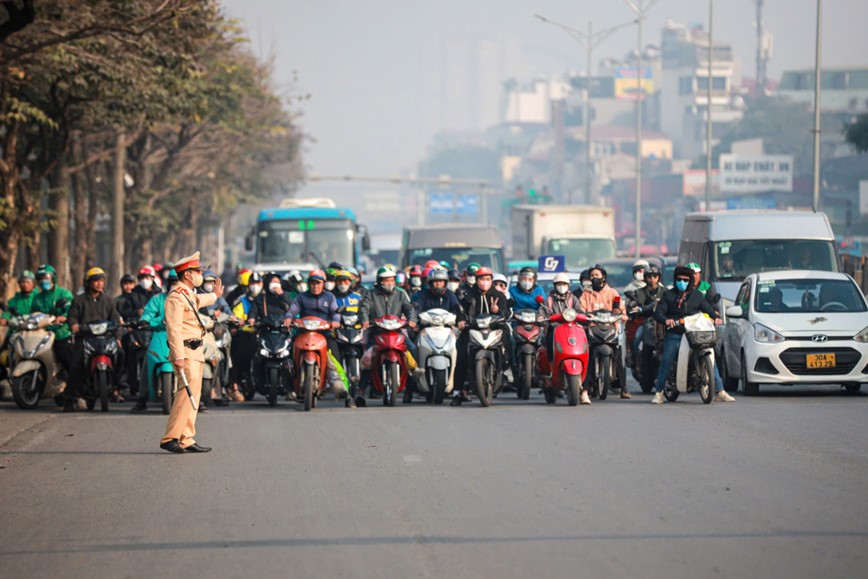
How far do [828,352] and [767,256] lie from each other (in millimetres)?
5772

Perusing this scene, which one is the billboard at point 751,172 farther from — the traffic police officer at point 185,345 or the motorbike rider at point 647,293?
the traffic police officer at point 185,345

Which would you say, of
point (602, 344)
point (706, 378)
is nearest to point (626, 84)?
point (602, 344)

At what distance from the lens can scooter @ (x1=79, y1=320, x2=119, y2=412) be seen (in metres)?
17.8

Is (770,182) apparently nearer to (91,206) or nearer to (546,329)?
(91,206)

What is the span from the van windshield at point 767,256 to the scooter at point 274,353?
26.1ft

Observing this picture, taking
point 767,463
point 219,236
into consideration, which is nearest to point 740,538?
point 767,463

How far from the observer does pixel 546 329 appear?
727 inches

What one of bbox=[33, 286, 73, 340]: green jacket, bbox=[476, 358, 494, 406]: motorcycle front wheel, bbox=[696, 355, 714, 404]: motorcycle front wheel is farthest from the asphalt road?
bbox=[33, 286, 73, 340]: green jacket

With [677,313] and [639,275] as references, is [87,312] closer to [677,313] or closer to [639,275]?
[677,313]

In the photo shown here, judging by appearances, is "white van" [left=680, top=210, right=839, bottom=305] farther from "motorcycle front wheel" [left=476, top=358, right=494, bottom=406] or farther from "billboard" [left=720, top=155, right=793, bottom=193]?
"billboard" [left=720, top=155, right=793, bottom=193]

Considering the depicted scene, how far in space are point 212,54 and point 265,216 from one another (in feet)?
26.4

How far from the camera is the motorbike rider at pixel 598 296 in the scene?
18953 millimetres

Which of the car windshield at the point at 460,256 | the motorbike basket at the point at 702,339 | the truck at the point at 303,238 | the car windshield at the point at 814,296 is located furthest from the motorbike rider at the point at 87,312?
the truck at the point at 303,238

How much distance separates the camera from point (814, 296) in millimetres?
19375
